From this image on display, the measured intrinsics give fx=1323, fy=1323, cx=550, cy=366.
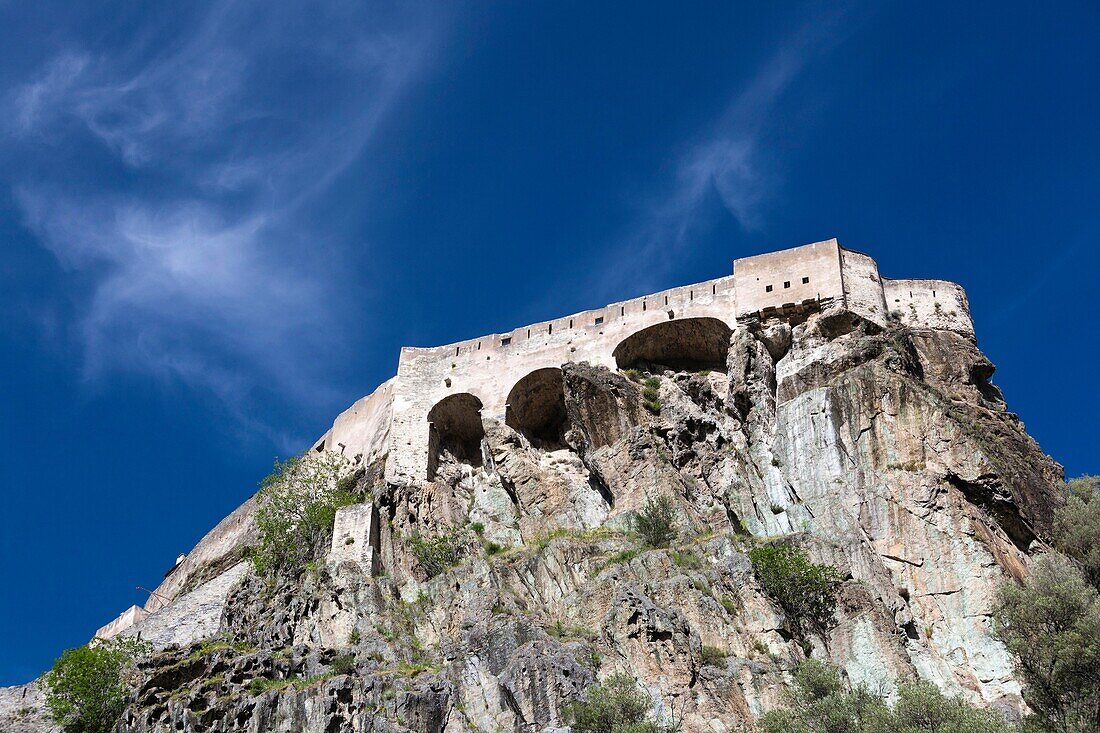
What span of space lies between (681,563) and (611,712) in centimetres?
827

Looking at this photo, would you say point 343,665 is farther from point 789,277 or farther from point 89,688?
point 789,277

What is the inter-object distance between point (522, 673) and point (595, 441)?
49.2 ft

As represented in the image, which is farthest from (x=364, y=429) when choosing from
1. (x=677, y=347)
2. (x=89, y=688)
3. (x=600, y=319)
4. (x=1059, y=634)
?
(x=1059, y=634)

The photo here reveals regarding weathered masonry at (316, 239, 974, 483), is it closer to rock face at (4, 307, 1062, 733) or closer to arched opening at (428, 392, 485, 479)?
arched opening at (428, 392, 485, 479)

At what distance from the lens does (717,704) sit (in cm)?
3822

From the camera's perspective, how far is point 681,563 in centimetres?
4416

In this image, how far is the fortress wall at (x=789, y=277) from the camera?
53.9 meters

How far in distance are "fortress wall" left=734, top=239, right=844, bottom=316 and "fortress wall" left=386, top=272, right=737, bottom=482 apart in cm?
79

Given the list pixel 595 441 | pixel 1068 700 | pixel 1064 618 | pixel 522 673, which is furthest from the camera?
pixel 595 441

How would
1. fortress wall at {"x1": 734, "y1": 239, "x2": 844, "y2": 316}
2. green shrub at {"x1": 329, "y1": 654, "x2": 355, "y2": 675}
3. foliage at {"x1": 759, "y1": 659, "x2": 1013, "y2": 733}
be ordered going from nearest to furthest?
foliage at {"x1": 759, "y1": 659, "x2": 1013, "y2": 733}
green shrub at {"x1": 329, "y1": 654, "x2": 355, "y2": 675}
fortress wall at {"x1": 734, "y1": 239, "x2": 844, "y2": 316}

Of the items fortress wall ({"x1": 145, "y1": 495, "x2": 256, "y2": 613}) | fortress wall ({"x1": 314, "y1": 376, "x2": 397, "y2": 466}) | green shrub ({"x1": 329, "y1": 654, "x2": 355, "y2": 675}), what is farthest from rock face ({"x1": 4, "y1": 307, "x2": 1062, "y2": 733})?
fortress wall ({"x1": 145, "y1": 495, "x2": 256, "y2": 613})

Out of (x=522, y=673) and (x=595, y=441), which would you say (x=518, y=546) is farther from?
(x=522, y=673)

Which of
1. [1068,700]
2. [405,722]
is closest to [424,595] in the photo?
[405,722]

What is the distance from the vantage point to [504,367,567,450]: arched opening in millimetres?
58375
